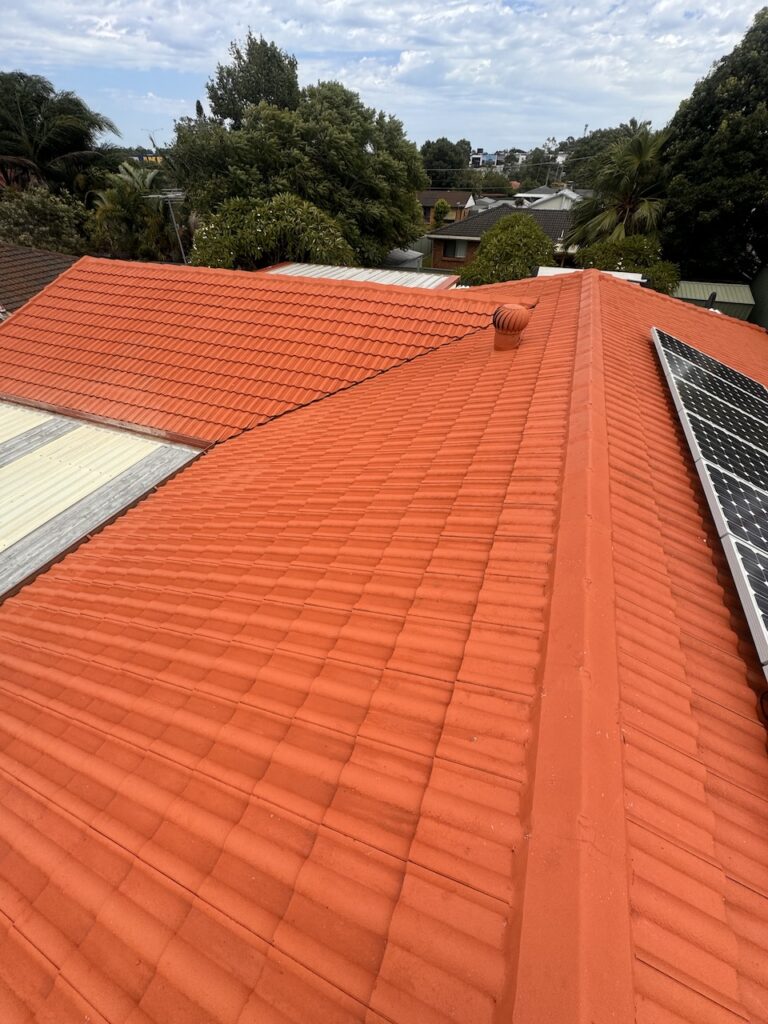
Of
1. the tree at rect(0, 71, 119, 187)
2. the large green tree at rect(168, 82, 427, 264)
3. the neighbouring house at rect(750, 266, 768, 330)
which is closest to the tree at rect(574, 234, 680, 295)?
the neighbouring house at rect(750, 266, 768, 330)

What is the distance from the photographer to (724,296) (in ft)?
65.1

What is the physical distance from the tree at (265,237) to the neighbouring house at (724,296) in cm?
1491

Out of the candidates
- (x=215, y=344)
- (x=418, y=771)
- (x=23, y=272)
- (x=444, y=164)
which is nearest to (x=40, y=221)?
(x=23, y=272)

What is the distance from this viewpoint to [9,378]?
815cm

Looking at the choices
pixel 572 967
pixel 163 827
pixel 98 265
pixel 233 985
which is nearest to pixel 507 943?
pixel 572 967

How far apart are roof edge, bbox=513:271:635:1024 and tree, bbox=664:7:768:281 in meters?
24.0

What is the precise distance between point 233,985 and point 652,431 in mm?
4392

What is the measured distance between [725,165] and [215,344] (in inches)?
876

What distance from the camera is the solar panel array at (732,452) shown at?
8.12 ft

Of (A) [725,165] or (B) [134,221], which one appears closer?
(A) [725,165]

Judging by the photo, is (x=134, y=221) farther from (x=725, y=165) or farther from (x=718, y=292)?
(x=718, y=292)

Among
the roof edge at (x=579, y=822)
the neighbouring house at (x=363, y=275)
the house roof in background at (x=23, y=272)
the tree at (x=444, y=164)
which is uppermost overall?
the tree at (x=444, y=164)

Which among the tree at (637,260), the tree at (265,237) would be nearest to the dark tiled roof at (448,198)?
the tree at (637,260)

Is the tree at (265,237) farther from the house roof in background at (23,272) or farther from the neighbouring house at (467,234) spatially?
the neighbouring house at (467,234)
